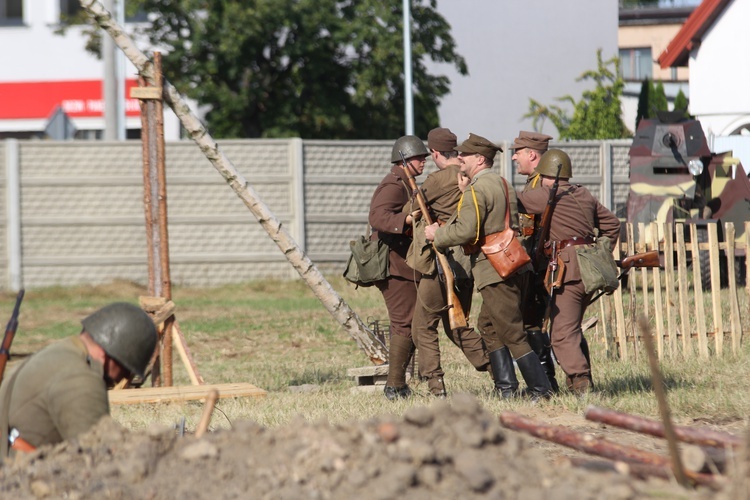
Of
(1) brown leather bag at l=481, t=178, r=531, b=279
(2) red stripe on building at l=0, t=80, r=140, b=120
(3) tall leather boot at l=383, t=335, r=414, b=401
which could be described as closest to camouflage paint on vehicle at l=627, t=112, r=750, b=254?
(3) tall leather boot at l=383, t=335, r=414, b=401

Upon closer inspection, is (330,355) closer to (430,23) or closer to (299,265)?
(299,265)

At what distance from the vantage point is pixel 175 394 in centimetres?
877

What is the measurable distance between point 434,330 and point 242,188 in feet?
6.56

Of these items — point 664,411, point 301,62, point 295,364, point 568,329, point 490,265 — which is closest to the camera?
point 664,411

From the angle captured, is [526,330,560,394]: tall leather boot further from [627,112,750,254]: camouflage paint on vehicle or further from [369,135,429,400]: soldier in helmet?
[627,112,750,254]: camouflage paint on vehicle

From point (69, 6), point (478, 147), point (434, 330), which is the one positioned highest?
point (69, 6)

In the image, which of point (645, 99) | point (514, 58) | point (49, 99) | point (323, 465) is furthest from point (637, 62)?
point (323, 465)

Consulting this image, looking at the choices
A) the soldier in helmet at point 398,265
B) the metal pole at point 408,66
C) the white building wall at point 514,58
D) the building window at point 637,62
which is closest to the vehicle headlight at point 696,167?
the metal pole at point 408,66

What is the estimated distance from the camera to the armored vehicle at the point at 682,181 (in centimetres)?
1586

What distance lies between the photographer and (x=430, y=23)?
24484mm

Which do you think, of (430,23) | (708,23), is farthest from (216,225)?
(708,23)

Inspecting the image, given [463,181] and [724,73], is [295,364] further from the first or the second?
[724,73]

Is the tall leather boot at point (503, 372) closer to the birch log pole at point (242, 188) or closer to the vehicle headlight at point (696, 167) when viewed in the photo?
the birch log pole at point (242, 188)

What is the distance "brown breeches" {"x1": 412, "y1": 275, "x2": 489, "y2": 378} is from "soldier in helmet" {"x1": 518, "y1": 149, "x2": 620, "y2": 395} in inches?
25.9
